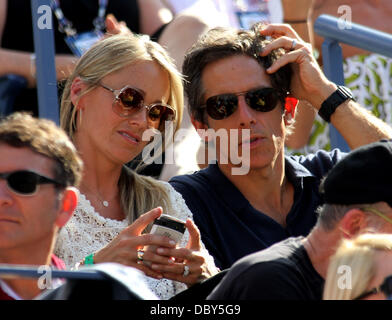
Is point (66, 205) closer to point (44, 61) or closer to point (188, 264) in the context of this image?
point (188, 264)

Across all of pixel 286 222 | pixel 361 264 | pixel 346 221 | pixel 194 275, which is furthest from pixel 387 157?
pixel 286 222

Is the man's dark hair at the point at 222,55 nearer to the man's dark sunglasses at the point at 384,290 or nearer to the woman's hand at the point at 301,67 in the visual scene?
the woman's hand at the point at 301,67

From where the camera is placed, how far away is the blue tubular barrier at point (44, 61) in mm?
3262

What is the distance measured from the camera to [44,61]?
10.8ft

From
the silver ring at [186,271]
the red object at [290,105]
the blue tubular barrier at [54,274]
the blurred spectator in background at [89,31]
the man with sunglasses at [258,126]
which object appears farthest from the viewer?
the blurred spectator in background at [89,31]

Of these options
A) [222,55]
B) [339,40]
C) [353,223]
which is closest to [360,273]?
[353,223]

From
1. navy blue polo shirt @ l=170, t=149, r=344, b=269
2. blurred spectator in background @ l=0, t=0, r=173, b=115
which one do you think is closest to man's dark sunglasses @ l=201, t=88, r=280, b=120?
navy blue polo shirt @ l=170, t=149, r=344, b=269

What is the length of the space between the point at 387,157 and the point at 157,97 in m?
1.11

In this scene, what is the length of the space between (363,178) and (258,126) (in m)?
1.07

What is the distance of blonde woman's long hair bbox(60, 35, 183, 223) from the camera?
3275mm

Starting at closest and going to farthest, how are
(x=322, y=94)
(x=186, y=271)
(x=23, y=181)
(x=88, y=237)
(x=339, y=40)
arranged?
(x=23, y=181), (x=186, y=271), (x=88, y=237), (x=322, y=94), (x=339, y=40)

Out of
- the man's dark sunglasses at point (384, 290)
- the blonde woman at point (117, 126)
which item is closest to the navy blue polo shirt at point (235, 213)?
the blonde woman at point (117, 126)

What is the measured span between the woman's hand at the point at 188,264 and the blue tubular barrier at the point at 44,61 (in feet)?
2.50
